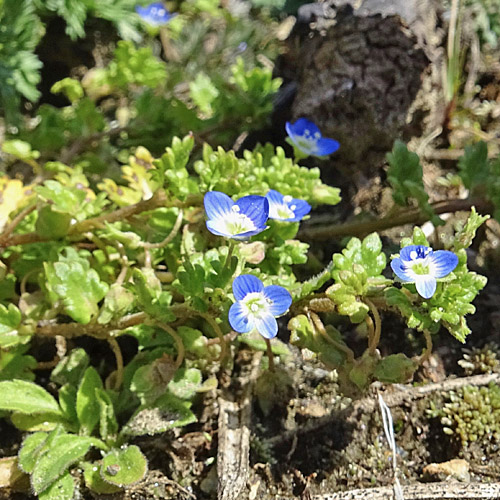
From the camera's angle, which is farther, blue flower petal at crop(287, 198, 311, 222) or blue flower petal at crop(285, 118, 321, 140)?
blue flower petal at crop(285, 118, 321, 140)

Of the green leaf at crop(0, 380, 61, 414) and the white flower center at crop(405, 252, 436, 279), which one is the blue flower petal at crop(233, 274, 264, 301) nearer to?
the white flower center at crop(405, 252, 436, 279)

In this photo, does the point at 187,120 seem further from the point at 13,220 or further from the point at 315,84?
the point at 13,220

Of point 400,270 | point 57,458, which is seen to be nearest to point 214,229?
point 400,270

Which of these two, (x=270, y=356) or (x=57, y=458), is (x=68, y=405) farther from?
(x=270, y=356)

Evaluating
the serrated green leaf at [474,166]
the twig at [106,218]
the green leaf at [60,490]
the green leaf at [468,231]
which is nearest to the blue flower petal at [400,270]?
the green leaf at [468,231]

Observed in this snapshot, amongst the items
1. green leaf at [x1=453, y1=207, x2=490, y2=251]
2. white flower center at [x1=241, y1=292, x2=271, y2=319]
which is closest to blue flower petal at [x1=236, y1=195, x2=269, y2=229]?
white flower center at [x1=241, y1=292, x2=271, y2=319]

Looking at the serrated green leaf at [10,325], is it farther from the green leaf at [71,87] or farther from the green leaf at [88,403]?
the green leaf at [71,87]

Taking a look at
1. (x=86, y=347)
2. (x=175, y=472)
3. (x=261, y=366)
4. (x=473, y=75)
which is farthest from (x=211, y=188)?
(x=473, y=75)
